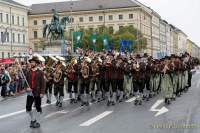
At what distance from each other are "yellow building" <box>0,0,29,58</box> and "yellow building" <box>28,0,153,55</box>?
10.6m

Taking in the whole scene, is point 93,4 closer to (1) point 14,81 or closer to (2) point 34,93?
(1) point 14,81

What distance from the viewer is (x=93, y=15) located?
11775 cm

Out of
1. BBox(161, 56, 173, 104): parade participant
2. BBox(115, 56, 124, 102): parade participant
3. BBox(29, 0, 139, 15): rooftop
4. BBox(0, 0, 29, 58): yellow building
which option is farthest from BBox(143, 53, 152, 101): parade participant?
BBox(29, 0, 139, 15): rooftop

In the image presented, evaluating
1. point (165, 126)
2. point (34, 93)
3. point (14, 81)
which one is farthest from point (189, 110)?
point (14, 81)

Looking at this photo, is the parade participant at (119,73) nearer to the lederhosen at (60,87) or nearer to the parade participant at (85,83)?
the parade participant at (85,83)

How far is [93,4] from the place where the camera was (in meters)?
121

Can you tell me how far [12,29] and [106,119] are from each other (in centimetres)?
8436

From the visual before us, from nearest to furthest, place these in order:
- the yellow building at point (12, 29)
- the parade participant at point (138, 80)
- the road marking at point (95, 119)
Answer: the road marking at point (95, 119) < the parade participant at point (138, 80) < the yellow building at point (12, 29)

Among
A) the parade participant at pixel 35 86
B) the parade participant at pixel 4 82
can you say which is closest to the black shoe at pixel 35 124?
the parade participant at pixel 35 86

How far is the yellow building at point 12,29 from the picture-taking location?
297 ft

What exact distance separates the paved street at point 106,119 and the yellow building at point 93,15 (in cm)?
9615

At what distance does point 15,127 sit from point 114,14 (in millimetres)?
104035

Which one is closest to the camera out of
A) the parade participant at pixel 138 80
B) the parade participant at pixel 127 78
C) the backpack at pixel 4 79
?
the parade participant at pixel 138 80

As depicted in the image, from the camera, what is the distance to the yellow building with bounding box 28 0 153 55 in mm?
115375
